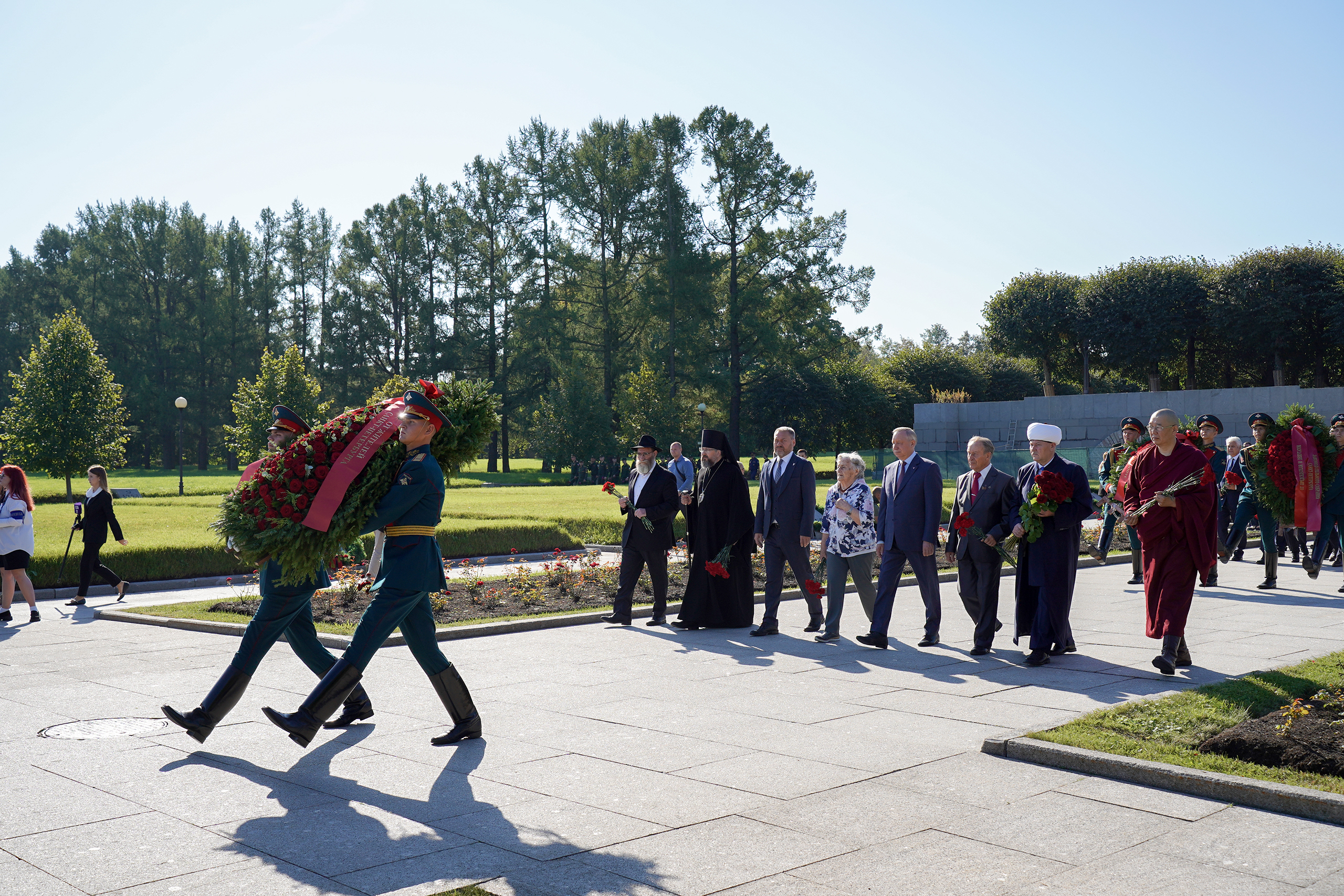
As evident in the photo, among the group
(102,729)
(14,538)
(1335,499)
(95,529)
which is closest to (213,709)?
(102,729)

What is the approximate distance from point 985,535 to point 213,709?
5.99 m

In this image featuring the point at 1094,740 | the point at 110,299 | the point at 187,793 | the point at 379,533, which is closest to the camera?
the point at 187,793

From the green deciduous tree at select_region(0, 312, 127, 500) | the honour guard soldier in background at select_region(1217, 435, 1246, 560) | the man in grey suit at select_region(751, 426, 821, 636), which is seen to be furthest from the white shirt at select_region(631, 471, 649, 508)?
the green deciduous tree at select_region(0, 312, 127, 500)

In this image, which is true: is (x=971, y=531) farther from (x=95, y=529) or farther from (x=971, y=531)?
(x=95, y=529)

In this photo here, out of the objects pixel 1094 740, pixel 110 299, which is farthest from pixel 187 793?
pixel 110 299

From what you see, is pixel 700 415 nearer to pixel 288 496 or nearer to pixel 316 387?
pixel 316 387

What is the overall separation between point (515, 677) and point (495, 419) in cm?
233

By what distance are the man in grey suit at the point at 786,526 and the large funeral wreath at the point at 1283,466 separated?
22.1 feet

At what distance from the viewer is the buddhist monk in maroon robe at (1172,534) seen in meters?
8.09

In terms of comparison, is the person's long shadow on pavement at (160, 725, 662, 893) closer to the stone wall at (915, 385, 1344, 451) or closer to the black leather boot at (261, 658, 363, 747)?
the black leather boot at (261, 658, 363, 747)

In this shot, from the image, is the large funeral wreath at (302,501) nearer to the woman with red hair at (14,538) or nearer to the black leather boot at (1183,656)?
the black leather boot at (1183,656)

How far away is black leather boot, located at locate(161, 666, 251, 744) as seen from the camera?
19.5 feet

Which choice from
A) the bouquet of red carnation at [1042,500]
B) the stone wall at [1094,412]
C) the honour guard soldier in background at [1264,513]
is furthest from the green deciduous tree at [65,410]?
the bouquet of red carnation at [1042,500]

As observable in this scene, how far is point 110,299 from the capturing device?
70.9 m
